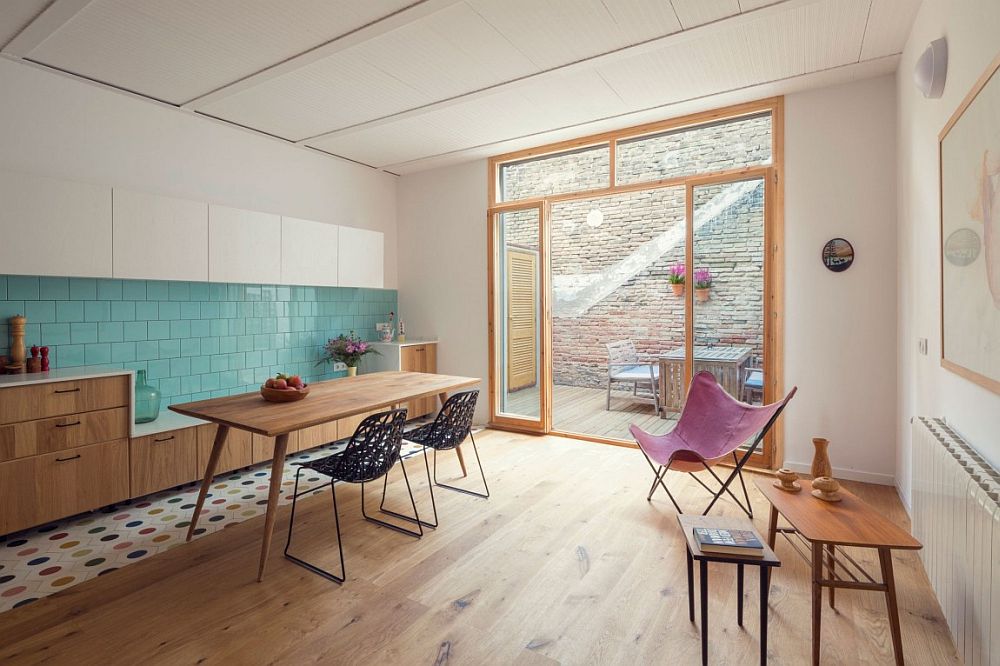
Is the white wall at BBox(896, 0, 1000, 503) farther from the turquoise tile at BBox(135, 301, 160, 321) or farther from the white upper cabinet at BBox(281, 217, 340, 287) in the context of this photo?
the turquoise tile at BBox(135, 301, 160, 321)

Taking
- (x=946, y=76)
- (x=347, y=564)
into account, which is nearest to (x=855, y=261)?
(x=946, y=76)

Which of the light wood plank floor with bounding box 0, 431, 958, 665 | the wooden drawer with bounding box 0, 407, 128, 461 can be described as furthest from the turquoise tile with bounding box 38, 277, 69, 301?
the light wood plank floor with bounding box 0, 431, 958, 665

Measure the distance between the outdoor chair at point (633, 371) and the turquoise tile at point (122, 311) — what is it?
208 inches

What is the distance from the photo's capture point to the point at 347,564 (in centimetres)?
279

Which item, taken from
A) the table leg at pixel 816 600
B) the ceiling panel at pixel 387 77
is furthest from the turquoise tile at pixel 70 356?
the table leg at pixel 816 600

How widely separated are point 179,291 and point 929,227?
5.11m

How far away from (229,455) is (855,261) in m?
4.93

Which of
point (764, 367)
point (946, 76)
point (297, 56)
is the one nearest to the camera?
point (946, 76)

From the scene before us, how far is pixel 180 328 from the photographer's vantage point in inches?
169

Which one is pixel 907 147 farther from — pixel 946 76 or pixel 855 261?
pixel 946 76

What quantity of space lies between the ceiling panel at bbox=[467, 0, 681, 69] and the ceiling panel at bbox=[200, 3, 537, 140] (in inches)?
3.9

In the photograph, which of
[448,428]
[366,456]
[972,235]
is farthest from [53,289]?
[972,235]

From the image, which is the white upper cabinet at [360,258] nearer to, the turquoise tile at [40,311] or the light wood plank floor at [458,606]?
the turquoise tile at [40,311]

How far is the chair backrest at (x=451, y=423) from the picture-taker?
3535 mm
